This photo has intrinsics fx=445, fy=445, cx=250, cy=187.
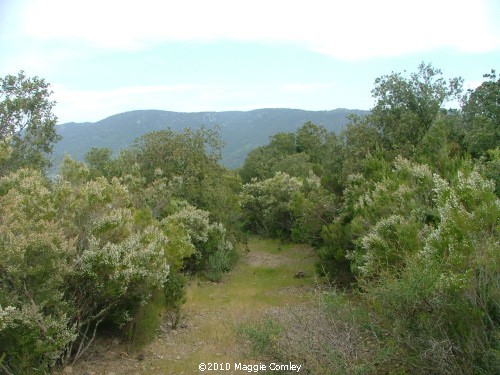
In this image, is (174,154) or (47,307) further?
(174,154)

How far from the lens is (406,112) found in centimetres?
1884

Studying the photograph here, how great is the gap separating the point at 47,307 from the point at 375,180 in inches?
404

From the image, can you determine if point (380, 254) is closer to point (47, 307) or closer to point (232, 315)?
point (232, 315)

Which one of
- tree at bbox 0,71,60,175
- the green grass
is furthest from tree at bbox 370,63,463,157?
tree at bbox 0,71,60,175

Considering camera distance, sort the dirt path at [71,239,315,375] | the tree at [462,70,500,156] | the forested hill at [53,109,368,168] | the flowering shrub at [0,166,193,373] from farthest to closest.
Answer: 1. the forested hill at [53,109,368,168]
2. the tree at [462,70,500,156]
3. the dirt path at [71,239,315,375]
4. the flowering shrub at [0,166,193,373]

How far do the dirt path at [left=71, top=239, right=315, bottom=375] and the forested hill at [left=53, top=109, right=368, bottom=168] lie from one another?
78871 mm

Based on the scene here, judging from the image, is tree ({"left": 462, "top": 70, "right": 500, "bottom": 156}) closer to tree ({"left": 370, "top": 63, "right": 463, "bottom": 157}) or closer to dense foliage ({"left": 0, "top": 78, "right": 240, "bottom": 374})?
tree ({"left": 370, "top": 63, "right": 463, "bottom": 157})

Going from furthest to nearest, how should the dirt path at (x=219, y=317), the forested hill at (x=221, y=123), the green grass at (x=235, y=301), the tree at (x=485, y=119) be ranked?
the forested hill at (x=221, y=123) → the tree at (x=485, y=119) → the green grass at (x=235, y=301) → the dirt path at (x=219, y=317)

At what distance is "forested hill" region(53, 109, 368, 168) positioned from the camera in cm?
11144

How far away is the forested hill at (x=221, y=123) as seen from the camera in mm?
111438

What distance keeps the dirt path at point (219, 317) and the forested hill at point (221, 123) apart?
259 ft

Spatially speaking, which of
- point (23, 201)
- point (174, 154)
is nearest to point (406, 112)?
point (174, 154)

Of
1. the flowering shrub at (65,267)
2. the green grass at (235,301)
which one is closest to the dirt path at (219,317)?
the green grass at (235,301)

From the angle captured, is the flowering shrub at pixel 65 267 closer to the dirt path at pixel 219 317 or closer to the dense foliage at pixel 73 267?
the dense foliage at pixel 73 267
